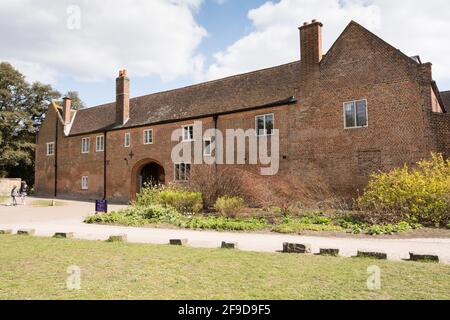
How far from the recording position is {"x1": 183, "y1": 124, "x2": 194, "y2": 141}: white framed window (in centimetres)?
2707

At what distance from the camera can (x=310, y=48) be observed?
875 inches

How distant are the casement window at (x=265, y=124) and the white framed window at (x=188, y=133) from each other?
5606mm

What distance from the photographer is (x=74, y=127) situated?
125ft

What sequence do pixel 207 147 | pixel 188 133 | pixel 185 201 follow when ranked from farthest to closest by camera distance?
pixel 188 133 < pixel 207 147 < pixel 185 201

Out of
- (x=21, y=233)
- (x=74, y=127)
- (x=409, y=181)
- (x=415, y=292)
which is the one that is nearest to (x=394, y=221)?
(x=409, y=181)

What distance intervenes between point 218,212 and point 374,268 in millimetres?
11253

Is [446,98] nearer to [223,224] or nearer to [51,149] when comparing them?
[223,224]

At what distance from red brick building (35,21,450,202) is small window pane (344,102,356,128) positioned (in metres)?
0.06

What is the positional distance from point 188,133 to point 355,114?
12212 mm

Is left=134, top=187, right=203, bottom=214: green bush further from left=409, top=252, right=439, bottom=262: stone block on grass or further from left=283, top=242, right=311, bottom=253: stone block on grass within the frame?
left=409, top=252, right=439, bottom=262: stone block on grass

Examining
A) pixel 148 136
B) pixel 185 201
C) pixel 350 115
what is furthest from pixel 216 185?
pixel 148 136

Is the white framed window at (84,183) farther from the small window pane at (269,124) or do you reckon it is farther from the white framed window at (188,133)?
the small window pane at (269,124)

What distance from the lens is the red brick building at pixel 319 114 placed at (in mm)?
18547
